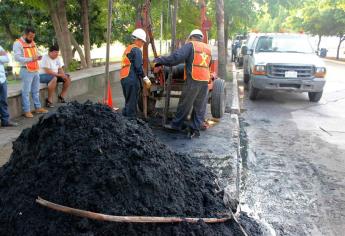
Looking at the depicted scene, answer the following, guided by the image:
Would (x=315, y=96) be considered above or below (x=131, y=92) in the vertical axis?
below

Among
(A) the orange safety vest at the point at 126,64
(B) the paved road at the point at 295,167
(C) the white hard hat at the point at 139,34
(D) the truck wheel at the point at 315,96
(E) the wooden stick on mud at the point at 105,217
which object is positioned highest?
(C) the white hard hat at the point at 139,34

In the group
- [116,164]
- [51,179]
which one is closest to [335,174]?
[116,164]

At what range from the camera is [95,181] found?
10.1 feet

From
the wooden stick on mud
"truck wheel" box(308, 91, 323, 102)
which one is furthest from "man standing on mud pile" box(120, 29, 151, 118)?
"truck wheel" box(308, 91, 323, 102)

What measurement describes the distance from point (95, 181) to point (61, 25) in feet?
39.8

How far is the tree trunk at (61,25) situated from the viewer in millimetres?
13547

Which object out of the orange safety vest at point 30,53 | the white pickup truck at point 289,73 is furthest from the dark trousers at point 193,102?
the white pickup truck at point 289,73

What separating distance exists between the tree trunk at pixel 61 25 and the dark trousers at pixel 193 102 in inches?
335

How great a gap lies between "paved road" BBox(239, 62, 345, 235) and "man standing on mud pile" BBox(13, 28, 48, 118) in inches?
172

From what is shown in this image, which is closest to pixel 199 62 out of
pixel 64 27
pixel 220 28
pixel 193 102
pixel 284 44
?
pixel 193 102

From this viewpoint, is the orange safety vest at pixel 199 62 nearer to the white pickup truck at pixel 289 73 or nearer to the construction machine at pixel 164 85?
the construction machine at pixel 164 85

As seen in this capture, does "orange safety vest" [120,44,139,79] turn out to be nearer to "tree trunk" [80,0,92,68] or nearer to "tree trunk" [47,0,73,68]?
"tree trunk" [47,0,73,68]

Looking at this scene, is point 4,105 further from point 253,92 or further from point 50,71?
point 253,92

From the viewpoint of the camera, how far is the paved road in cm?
436
